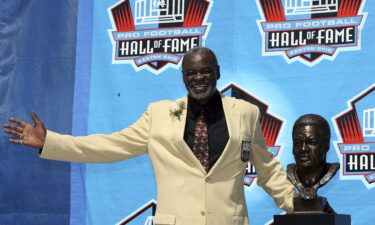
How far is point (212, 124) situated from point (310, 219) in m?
0.62

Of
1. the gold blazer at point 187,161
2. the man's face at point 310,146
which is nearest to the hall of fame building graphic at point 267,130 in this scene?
the gold blazer at point 187,161

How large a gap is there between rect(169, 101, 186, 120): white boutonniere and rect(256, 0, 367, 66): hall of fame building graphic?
5.22 feet

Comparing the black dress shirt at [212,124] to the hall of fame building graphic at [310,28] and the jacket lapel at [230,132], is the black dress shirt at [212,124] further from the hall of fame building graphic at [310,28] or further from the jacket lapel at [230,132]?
the hall of fame building graphic at [310,28]

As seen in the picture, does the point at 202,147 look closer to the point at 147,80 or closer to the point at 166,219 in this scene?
the point at 166,219

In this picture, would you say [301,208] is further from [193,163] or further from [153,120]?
[153,120]

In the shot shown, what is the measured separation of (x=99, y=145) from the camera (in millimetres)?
3480

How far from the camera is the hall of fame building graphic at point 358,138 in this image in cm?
457

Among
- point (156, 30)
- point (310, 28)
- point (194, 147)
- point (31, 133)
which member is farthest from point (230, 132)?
point (156, 30)

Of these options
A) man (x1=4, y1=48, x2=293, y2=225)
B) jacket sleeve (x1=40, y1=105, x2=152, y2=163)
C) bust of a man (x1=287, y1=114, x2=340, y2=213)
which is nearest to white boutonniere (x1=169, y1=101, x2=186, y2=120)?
man (x1=4, y1=48, x2=293, y2=225)

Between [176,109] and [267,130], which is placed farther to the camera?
[267,130]

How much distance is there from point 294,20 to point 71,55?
5.49 feet

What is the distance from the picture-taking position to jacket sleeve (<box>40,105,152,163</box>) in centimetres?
343

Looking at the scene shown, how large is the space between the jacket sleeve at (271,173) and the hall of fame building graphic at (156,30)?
1.70m

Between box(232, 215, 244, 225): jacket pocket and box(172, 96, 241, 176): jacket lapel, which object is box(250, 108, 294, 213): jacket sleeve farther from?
box(232, 215, 244, 225): jacket pocket
